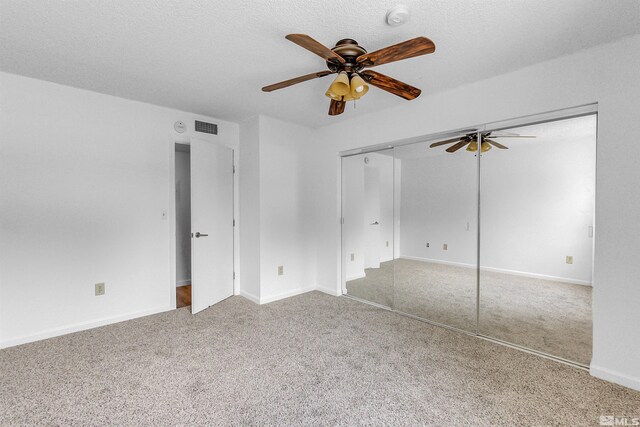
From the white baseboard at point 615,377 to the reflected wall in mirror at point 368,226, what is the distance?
72.5 inches

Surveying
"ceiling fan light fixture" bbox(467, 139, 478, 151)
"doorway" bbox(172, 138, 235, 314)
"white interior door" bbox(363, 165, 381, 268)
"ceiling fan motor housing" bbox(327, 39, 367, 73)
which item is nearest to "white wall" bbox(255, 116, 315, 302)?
"doorway" bbox(172, 138, 235, 314)

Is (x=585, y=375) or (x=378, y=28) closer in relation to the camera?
(x=378, y=28)

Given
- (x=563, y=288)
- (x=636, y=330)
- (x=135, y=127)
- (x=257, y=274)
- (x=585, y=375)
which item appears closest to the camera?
(x=636, y=330)

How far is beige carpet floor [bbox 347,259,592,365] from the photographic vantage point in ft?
7.80

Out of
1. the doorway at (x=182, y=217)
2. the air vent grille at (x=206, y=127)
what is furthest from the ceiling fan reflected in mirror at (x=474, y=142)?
the doorway at (x=182, y=217)

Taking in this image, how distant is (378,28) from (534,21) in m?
0.97

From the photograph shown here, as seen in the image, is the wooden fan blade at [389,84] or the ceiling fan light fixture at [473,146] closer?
the wooden fan blade at [389,84]

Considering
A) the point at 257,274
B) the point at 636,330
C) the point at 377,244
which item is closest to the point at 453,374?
the point at 636,330

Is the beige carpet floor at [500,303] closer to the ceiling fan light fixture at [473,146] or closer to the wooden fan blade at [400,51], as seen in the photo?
the ceiling fan light fixture at [473,146]

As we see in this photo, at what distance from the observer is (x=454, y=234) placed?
3.16 metres

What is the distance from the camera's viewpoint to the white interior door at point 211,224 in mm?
3338

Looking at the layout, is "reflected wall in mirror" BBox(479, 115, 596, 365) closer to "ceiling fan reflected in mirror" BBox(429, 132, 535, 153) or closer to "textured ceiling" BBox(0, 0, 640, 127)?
"ceiling fan reflected in mirror" BBox(429, 132, 535, 153)

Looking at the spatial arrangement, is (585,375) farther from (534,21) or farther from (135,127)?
(135,127)

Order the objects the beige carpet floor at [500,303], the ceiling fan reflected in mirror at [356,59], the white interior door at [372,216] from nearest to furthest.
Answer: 1. the ceiling fan reflected in mirror at [356,59]
2. the beige carpet floor at [500,303]
3. the white interior door at [372,216]
